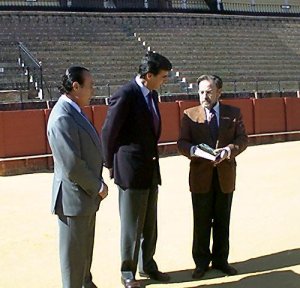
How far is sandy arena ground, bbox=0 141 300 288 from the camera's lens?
4.31 m

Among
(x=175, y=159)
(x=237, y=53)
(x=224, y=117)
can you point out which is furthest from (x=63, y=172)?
(x=237, y=53)

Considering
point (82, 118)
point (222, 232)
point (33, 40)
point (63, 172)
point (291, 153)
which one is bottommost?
point (291, 153)

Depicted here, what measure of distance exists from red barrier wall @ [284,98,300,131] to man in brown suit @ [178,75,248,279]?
11.8 meters

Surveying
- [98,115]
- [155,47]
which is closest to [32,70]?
[155,47]

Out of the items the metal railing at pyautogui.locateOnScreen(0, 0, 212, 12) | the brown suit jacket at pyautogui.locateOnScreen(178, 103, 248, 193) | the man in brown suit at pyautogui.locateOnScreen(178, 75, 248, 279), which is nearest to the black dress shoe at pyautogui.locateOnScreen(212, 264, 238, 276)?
the man in brown suit at pyautogui.locateOnScreen(178, 75, 248, 279)

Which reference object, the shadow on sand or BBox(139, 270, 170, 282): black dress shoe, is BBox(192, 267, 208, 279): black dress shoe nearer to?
the shadow on sand

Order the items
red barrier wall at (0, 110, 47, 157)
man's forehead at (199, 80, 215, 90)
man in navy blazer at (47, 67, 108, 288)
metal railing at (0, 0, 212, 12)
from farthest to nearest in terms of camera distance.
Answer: metal railing at (0, 0, 212, 12) → red barrier wall at (0, 110, 47, 157) → man's forehead at (199, 80, 215, 90) → man in navy blazer at (47, 67, 108, 288)

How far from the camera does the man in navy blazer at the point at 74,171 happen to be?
3148 mm

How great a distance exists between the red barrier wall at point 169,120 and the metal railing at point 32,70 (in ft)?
14.2

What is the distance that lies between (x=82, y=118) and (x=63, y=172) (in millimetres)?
323

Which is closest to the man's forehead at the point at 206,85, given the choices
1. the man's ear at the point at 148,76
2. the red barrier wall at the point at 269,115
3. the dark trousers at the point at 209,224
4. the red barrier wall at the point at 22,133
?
the man's ear at the point at 148,76

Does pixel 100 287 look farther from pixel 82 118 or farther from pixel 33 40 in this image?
pixel 33 40

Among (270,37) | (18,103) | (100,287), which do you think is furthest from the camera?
(270,37)

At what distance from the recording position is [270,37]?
25.6 metres
